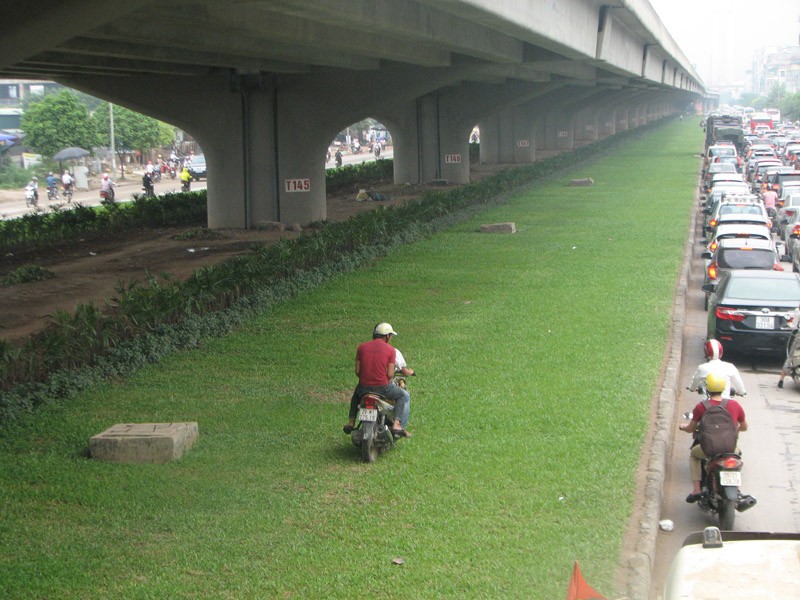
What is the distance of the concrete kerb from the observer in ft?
25.5

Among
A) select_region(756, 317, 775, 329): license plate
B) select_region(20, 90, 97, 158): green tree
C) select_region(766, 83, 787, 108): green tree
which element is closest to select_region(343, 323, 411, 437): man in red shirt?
select_region(756, 317, 775, 329): license plate

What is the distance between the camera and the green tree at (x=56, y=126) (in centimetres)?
6581

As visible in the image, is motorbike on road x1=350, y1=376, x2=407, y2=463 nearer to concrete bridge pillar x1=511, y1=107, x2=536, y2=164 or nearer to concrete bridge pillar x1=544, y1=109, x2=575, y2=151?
concrete bridge pillar x1=511, y1=107, x2=536, y2=164

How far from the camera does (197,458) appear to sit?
1037 cm

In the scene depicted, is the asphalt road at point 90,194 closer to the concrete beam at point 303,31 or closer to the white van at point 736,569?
the concrete beam at point 303,31

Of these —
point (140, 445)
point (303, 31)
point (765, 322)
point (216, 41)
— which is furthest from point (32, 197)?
point (140, 445)

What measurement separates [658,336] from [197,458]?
8504 millimetres

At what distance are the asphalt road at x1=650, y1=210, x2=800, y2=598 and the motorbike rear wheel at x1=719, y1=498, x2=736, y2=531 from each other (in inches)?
15.4

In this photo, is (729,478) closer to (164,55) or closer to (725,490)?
(725,490)

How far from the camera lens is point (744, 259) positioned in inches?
828

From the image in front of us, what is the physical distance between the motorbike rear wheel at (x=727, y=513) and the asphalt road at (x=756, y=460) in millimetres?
392

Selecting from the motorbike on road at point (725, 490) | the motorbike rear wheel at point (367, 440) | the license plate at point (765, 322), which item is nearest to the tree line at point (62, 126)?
the license plate at point (765, 322)

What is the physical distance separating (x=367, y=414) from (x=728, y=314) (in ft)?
25.8

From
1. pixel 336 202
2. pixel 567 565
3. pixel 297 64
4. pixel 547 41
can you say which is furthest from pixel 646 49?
pixel 567 565
